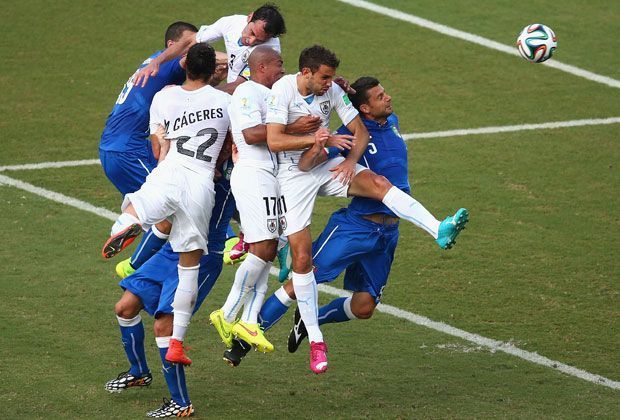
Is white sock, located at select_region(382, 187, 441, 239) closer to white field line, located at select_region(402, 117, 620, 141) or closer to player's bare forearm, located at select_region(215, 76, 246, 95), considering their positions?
player's bare forearm, located at select_region(215, 76, 246, 95)

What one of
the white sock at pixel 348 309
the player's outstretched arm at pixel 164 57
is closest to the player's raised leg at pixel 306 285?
the white sock at pixel 348 309

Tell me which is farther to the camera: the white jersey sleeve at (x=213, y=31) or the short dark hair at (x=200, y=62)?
the white jersey sleeve at (x=213, y=31)

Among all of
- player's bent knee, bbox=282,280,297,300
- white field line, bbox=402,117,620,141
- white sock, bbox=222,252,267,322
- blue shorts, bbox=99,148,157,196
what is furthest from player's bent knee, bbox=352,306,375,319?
white field line, bbox=402,117,620,141

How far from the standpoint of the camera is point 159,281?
35.1 ft

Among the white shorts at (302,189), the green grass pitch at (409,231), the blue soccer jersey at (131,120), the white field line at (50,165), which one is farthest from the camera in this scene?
the white field line at (50,165)

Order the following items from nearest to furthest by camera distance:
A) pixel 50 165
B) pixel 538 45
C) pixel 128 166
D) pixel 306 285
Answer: pixel 306 285, pixel 128 166, pixel 538 45, pixel 50 165

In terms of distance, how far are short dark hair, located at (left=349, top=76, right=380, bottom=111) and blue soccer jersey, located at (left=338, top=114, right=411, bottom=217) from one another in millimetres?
186

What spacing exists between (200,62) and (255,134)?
746 millimetres

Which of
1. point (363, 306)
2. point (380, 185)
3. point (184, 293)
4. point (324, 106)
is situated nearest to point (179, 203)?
point (184, 293)

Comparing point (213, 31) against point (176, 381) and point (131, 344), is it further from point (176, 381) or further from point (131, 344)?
point (176, 381)

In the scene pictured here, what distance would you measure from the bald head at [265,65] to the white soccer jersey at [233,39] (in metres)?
1.40

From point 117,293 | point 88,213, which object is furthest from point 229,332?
point 88,213

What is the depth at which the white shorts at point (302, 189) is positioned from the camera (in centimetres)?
1054

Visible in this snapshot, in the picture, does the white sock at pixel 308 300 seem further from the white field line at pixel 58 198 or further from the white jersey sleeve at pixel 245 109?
the white field line at pixel 58 198
